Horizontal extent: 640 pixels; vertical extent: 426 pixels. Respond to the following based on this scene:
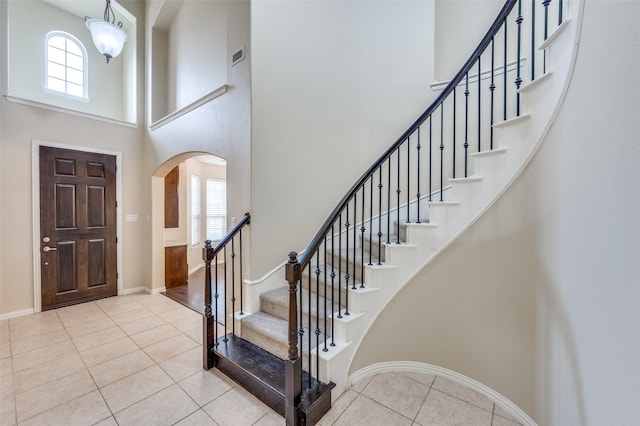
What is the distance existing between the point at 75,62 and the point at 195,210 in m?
3.33

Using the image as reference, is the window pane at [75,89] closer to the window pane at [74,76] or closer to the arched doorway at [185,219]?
the window pane at [74,76]

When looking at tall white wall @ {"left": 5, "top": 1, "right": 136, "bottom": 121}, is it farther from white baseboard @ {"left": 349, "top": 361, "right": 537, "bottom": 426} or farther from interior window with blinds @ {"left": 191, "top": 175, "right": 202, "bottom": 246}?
white baseboard @ {"left": 349, "top": 361, "right": 537, "bottom": 426}

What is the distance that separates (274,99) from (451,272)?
2362 millimetres

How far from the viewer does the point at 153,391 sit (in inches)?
81.5

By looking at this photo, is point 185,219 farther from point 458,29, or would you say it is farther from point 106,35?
point 458,29

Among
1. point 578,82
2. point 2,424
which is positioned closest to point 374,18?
point 578,82

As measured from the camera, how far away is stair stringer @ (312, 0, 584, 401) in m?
1.51

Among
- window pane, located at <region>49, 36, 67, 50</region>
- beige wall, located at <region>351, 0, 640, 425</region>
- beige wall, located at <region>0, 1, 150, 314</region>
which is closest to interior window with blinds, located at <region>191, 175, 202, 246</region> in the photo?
beige wall, located at <region>0, 1, 150, 314</region>

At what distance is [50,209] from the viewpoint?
3.61m

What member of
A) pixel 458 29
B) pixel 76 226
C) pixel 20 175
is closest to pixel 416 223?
pixel 458 29

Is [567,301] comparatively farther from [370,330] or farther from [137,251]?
[137,251]

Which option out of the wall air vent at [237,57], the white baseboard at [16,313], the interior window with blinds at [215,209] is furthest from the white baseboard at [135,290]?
the wall air vent at [237,57]

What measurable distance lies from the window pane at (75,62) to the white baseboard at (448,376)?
6153 mm

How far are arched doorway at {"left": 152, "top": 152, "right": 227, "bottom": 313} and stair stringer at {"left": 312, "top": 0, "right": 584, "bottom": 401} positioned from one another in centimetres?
257
